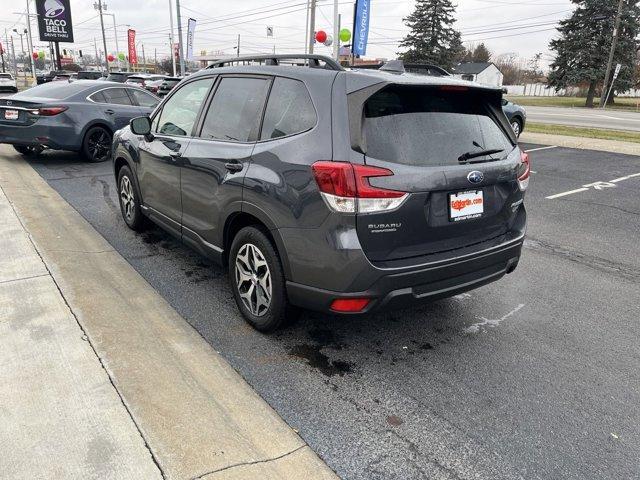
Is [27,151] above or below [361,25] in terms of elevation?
below

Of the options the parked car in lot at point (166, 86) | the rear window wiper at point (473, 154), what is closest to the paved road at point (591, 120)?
the parked car in lot at point (166, 86)

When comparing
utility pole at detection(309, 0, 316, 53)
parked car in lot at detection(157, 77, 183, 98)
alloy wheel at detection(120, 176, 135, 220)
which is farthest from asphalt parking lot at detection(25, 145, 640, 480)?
utility pole at detection(309, 0, 316, 53)

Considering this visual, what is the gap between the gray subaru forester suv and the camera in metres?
→ 2.68

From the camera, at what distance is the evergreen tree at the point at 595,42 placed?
129 ft

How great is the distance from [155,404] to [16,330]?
136cm

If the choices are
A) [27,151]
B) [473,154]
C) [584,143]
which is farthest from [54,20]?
[473,154]

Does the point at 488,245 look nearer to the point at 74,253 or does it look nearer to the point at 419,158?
the point at 419,158

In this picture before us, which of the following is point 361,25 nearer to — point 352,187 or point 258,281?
point 258,281

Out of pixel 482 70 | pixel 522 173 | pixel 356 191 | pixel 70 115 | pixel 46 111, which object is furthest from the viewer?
pixel 482 70

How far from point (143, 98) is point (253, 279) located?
8.76 meters

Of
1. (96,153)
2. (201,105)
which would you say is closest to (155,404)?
(201,105)

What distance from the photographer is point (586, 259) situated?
512 centimetres

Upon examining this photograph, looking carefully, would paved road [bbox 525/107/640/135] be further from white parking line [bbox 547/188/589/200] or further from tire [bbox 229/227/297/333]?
tire [bbox 229/227/297/333]

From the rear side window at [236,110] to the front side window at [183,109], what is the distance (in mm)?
238
